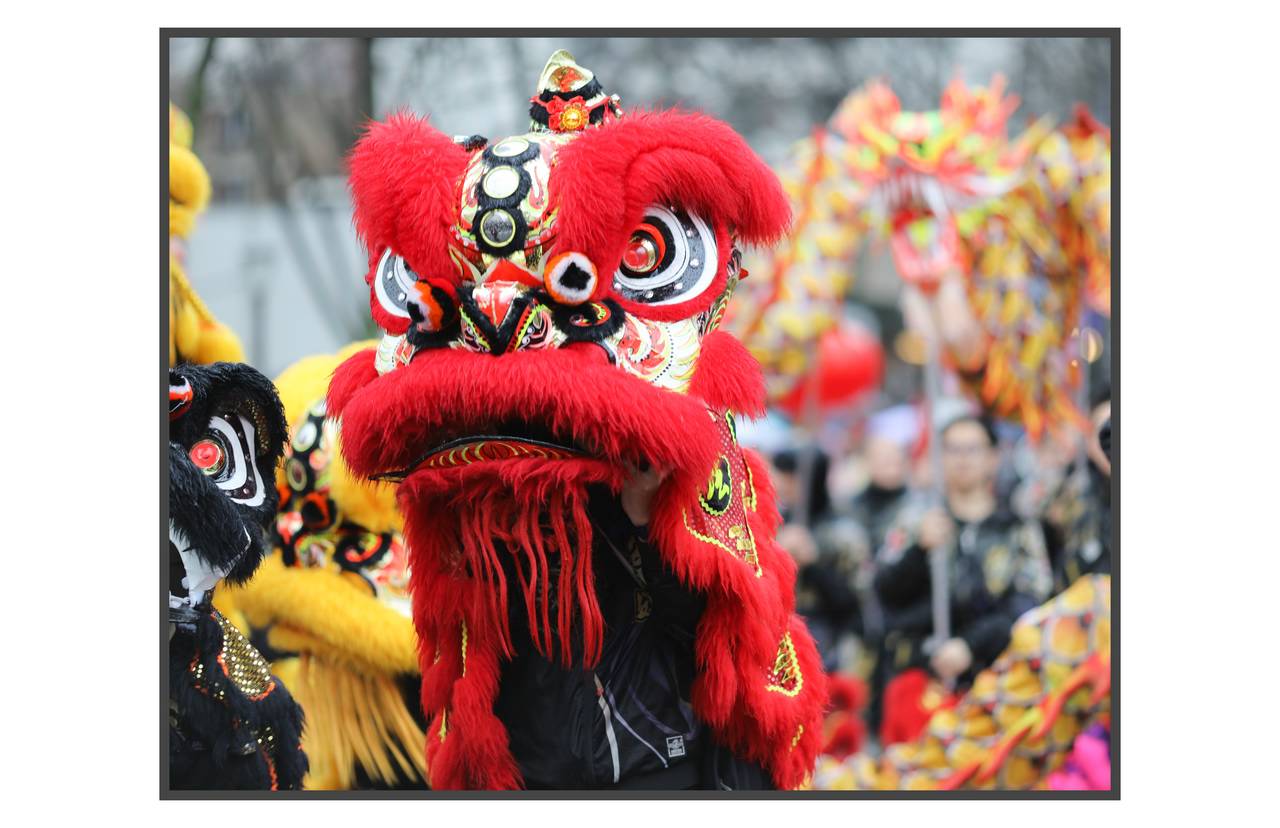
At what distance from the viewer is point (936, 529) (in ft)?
20.5

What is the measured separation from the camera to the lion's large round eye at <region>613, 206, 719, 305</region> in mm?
2953

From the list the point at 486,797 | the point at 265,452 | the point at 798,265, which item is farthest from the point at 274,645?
the point at 798,265

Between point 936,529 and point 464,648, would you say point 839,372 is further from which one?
point 464,648

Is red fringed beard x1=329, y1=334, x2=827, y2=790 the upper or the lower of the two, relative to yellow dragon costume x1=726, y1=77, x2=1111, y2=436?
lower

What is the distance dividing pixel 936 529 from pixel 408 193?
12.1 feet

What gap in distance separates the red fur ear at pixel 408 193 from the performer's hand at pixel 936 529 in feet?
11.7

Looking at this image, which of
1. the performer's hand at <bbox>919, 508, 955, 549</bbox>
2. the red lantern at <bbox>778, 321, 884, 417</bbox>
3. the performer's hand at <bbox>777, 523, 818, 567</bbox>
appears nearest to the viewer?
the performer's hand at <bbox>919, 508, 955, 549</bbox>

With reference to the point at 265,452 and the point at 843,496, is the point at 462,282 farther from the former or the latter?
the point at 843,496

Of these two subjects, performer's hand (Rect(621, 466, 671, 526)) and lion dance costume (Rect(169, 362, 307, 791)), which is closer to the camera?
performer's hand (Rect(621, 466, 671, 526))

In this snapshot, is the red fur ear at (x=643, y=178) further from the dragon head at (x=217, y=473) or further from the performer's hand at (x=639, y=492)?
the dragon head at (x=217, y=473)

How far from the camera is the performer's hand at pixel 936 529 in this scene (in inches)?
244

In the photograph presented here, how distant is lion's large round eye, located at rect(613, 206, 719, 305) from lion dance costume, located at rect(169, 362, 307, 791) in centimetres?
90

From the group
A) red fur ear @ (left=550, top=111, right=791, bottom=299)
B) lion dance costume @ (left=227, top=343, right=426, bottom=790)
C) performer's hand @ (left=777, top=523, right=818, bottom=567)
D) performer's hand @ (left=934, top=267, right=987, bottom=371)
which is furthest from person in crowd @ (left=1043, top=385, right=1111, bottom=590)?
red fur ear @ (left=550, top=111, right=791, bottom=299)

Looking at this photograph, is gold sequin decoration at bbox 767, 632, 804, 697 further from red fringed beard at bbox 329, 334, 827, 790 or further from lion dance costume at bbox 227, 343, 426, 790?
lion dance costume at bbox 227, 343, 426, 790
